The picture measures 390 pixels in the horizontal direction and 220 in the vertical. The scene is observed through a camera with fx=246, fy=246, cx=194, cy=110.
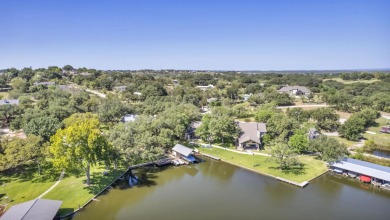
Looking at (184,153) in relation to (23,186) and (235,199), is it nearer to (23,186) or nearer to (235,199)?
(235,199)

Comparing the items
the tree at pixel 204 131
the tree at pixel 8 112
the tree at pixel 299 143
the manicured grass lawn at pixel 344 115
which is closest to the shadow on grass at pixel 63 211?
the tree at pixel 204 131

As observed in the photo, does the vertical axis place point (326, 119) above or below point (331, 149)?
above

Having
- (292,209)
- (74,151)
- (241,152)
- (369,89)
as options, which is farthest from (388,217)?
(369,89)

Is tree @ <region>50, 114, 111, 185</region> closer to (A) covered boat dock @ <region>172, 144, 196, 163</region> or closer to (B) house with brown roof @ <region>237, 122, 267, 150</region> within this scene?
(A) covered boat dock @ <region>172, 144, 196, 163</region>

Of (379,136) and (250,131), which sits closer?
(250,131)

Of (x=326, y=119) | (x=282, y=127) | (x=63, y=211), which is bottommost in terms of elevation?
(x=63, y=211)

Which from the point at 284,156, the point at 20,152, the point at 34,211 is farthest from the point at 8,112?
the point at 284,156

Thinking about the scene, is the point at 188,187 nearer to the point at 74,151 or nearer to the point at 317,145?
the point at 74,151
